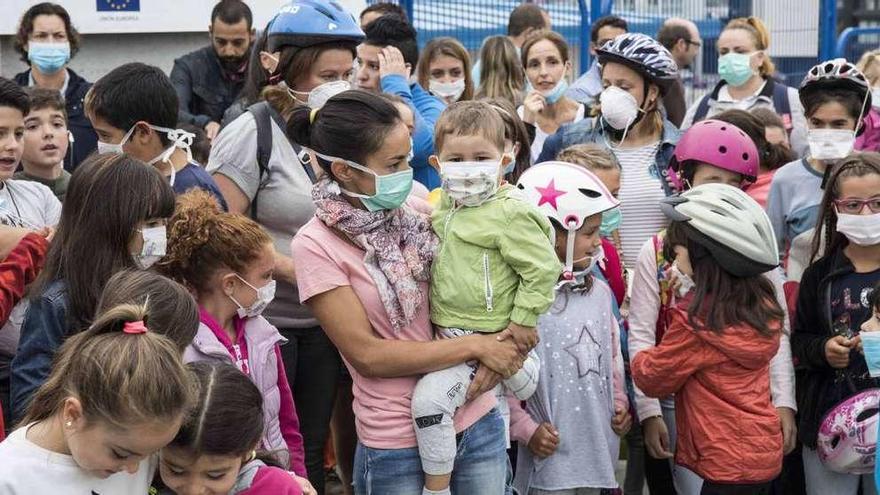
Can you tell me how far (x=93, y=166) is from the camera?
12.8ft

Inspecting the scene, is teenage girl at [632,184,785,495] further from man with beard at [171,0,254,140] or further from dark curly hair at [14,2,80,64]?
dark curly hair at [14,2,80,64]

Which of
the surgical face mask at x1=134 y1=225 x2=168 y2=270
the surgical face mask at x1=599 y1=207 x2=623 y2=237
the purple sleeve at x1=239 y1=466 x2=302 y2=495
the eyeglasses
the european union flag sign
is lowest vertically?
the purple sleeve at x1=239 y1=466 x2=302 y2=495

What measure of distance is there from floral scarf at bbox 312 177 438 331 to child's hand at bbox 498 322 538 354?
290 millimetres

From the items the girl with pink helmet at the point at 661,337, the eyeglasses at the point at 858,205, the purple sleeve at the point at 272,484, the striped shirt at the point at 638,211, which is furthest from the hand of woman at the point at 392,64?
the purple sleeve at the point at 272,484

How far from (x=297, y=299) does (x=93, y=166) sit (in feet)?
3.74

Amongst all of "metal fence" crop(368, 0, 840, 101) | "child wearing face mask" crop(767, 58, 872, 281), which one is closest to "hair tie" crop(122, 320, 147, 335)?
"child wearing face mask" crop(767, 58, 872, 281)

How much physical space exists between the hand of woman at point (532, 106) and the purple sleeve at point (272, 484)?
12.5ft

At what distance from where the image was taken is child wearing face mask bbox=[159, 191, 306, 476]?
4.02 meters

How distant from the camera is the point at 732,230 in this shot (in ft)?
15.4

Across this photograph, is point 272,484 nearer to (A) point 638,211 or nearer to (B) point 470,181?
(B) point 470,181

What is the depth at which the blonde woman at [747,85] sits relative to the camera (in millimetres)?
7762

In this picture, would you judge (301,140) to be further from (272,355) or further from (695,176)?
(695,176)

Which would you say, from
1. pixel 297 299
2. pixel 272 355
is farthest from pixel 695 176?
pixel 272 355

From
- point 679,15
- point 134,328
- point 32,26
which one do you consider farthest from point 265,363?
point 679,15
